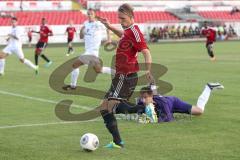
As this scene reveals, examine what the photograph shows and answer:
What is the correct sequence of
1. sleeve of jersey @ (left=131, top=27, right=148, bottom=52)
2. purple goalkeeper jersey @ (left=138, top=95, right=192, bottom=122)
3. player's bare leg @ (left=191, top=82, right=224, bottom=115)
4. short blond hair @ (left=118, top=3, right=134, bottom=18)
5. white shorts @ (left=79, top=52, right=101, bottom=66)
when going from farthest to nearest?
white shorts @ (left=79, top=52, right=101, bottom=66) < player's bare leg @ (left=191, top=82, right=224, bottom=115) < purple goalkeeper jersey @ (left=138, top=95, right=192, bottom=122) < sleeve of jersey @ (left=131, top=27, right=148, bottom=52) < short blond hair @ (left=118, top=3, right=134, bottom=18)

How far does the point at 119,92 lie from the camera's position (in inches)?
391

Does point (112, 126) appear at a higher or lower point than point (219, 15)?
higher

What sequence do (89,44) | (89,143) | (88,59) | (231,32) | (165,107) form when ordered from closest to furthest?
(89,143) < (165,107) < (88,59) < (89,44) < (231,32)

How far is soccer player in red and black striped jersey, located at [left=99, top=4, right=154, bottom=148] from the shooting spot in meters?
9.83

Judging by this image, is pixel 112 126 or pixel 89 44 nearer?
pixel 112 126

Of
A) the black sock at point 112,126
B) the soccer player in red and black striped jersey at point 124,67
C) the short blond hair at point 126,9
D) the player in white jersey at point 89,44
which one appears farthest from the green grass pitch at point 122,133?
the short blond hair at point 126,9

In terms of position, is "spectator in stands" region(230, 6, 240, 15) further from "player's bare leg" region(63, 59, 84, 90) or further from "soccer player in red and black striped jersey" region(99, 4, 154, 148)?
"soccer player in red and black striped jersey" region(99, 4, 154, 148)

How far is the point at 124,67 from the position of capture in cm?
1004

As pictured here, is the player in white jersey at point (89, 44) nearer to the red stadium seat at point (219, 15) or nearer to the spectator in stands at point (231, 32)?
the spectator in stands at point (231, 32)

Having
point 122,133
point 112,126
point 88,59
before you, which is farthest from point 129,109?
point 88,59

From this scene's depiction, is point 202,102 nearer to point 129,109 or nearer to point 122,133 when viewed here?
point 129,109

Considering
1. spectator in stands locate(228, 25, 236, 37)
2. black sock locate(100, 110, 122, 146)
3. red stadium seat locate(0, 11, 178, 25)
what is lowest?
spectator in stands locate(228, 25, 236, 37)

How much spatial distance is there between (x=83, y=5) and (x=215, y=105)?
6148cm

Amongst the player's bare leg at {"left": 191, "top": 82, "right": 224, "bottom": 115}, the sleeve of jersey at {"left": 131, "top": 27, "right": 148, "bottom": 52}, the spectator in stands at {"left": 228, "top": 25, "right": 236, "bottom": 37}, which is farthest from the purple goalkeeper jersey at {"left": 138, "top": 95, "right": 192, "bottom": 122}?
the spectator in stands at {"left": 228, "top": 25, "right": 236, "bottom": 37}
